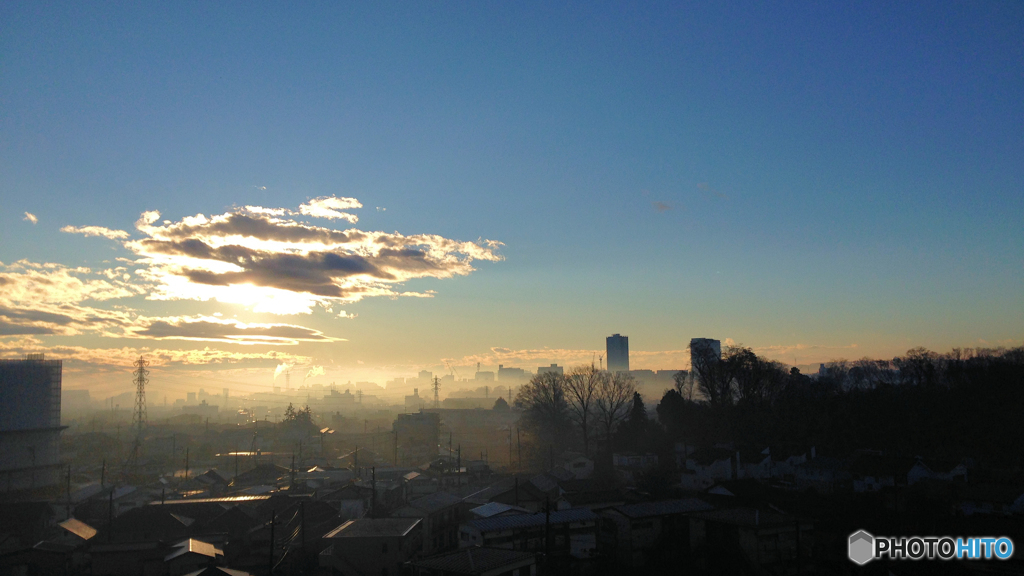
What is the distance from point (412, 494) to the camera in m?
33.7

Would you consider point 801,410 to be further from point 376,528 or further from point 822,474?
point 376,528

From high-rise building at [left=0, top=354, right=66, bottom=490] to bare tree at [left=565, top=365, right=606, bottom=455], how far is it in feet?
113

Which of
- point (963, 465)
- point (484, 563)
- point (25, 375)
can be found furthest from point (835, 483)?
point (25, 375)

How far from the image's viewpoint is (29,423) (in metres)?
34.5

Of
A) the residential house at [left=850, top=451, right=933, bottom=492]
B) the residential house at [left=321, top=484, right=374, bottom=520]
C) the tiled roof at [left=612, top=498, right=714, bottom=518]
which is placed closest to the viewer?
the tiled roof at [left=612, top=498, right=714, bottom=518]

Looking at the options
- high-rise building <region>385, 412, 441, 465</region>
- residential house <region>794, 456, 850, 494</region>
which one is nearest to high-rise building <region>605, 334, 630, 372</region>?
high-rise building <region>385, 412, 441, 465</region>

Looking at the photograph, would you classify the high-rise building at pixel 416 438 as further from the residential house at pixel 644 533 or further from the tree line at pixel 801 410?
the residential house at pixel 644 533

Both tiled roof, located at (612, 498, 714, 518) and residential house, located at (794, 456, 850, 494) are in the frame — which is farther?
residential house, located at (794, 456, 850, 494)

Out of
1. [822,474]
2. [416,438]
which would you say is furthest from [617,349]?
[822,474]

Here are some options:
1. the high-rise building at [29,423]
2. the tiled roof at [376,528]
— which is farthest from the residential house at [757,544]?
the high-rise building at [29,423]

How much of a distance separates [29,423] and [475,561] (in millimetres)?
32805

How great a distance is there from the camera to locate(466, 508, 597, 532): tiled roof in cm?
1958

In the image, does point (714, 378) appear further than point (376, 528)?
Yes

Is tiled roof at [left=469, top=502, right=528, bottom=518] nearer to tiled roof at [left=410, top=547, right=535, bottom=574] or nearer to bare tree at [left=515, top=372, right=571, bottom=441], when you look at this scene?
tiled roof at [left=410, top=547, right=535, bottom=574]
